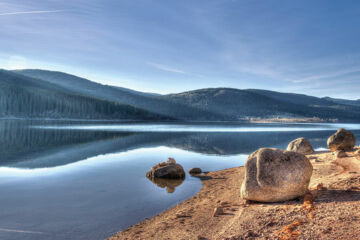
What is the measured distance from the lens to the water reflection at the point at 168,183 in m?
13.4

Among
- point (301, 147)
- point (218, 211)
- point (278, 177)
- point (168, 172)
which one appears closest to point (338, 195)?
point (278, 177)

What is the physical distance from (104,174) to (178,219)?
9.16m

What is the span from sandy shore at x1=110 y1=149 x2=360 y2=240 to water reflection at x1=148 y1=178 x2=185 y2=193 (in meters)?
2.34

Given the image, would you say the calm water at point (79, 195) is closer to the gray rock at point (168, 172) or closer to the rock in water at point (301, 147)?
the gray rock at point (168, 172)

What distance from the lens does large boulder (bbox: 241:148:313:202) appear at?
340 inches

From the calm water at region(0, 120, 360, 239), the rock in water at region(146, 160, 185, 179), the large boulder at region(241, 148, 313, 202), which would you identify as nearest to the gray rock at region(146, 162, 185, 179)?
the rock in water at region(146, 160, 185, 179)

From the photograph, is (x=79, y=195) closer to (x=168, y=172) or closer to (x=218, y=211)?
(x=168, y=172)

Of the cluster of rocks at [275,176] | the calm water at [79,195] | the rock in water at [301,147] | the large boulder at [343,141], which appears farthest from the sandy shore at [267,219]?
the large boulder at [343,141]

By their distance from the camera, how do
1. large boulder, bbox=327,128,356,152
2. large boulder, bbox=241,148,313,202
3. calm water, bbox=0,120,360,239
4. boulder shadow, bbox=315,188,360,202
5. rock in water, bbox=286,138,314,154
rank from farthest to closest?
rock in water, bbox=286,138,314,154 < large boulder, bbox=327,128,356,152 < large boulder, bbox=241,148,313,202 < calm water, bbox=0,120,360,239 < boulder shadow, bbox=315,188,360,202

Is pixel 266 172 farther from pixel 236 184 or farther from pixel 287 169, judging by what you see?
pixel 236 184

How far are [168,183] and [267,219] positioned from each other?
7.68 m

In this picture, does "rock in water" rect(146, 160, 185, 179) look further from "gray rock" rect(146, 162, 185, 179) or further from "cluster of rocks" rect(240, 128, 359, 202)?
"cluster of rocks" rect(240, 128, 359, 202)

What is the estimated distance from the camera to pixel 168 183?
563 inches

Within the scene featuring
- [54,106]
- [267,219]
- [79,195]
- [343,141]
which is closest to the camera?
[267,219]
